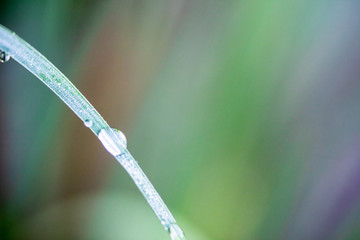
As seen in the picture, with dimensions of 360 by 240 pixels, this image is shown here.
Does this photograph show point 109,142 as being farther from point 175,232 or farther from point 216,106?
point 216,106

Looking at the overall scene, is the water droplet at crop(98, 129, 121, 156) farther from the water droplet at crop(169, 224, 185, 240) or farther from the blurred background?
the blurred background

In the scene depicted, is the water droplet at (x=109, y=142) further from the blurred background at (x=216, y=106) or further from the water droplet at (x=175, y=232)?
the blurred background at (x=216, y=106)

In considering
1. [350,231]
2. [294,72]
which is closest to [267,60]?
[294,72]

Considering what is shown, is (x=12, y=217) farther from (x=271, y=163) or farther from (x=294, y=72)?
(x=294, y=72)

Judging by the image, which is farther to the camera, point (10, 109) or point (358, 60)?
point (10, 109)

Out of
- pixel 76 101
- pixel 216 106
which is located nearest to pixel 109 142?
pixel 76 101

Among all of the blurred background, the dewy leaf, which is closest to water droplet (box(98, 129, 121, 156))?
the dewy leaf

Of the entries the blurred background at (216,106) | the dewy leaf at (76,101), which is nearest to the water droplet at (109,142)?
the dewy leaf at (76,101)
